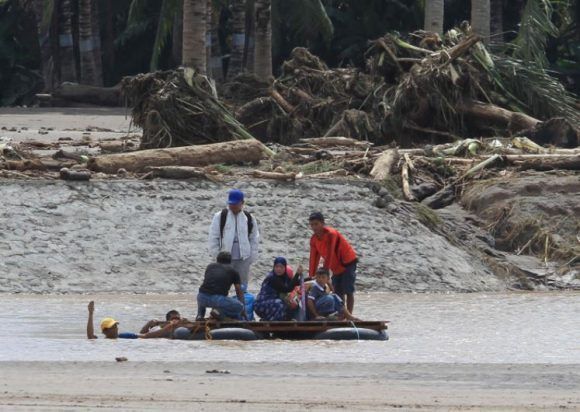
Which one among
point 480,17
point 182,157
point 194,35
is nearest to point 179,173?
point 182,157

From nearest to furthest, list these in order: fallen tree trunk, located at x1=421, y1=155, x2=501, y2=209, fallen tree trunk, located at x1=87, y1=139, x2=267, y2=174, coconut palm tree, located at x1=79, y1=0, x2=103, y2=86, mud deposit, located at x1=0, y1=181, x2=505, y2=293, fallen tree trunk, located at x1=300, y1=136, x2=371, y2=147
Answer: mud deposit, located at x1=0, y1=181, x2=505, y2=293
fallen tree trunk, located at x1=87, y1=139, x2=267, y2=174
fallen tree trunk, located at x1=421, y1=155, x2=501, y2=209
fallen tree trunk, located at x1=300, y1=136, x2=371, y2=147
coconut palm tree, located at x1=79, y1=0, x2=103, y2=86

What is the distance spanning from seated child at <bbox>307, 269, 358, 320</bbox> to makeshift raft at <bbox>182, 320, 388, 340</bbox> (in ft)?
1.07

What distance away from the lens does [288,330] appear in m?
14.5

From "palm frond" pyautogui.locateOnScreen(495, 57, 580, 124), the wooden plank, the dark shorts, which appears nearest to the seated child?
the wooden plank

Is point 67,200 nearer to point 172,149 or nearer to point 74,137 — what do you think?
point 172,149

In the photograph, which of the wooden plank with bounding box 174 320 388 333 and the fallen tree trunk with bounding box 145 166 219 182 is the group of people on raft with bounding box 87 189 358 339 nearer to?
the wooden plank with bounding box 174 320 388 333

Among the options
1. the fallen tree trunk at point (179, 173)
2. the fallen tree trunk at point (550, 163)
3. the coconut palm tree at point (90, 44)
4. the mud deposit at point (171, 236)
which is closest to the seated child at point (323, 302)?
the mud deposit at point (171, 236)

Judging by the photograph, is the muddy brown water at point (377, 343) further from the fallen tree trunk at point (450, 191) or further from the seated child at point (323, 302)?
the fallen tree trunk at point (450, 191)

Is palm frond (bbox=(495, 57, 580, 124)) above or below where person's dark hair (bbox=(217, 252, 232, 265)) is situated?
above

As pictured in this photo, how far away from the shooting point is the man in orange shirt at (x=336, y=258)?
15.5 metres

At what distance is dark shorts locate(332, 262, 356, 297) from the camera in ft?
51.5

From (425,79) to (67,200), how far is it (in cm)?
761

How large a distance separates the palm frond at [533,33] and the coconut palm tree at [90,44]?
1342 centimetres

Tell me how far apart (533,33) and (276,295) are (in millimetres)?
16157
